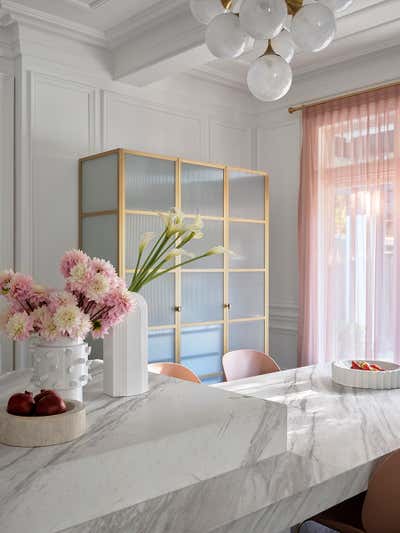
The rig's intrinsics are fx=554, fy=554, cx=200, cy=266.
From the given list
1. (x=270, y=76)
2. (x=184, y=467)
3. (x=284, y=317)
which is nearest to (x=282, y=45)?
(x=270, y=76)

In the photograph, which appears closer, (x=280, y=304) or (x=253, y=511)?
(x=253, y=511)

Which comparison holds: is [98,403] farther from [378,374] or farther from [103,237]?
[103,237]

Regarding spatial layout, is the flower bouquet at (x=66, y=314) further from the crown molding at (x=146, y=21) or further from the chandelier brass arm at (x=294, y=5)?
the crown molding at (x=146, y=21)

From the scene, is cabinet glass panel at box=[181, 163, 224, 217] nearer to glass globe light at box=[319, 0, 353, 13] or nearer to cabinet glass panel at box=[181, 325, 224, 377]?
cabinet glass panel at box=[181, 325, 224, 377]

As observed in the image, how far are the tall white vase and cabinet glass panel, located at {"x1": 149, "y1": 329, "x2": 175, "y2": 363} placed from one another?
1913 millimetres

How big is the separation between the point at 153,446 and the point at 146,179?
2.51 m

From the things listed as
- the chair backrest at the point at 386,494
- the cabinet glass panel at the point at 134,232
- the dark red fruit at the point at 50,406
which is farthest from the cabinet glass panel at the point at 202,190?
the dark red fruit at the point at 50,406

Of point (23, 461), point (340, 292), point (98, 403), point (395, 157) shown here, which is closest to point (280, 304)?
point (340, 292)

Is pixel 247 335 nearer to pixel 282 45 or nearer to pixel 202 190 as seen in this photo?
pixel 202 190

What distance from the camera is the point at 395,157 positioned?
3.80 m

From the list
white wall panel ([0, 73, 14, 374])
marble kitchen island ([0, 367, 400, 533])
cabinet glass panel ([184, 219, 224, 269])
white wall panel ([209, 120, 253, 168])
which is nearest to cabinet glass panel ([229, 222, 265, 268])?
Answer: cabinet glass panel ([184, 219, 224, 269])

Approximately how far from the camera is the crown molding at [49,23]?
3.30m

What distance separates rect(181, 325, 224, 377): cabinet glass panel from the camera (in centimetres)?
390

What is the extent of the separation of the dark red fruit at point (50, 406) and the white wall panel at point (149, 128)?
2868 mm
